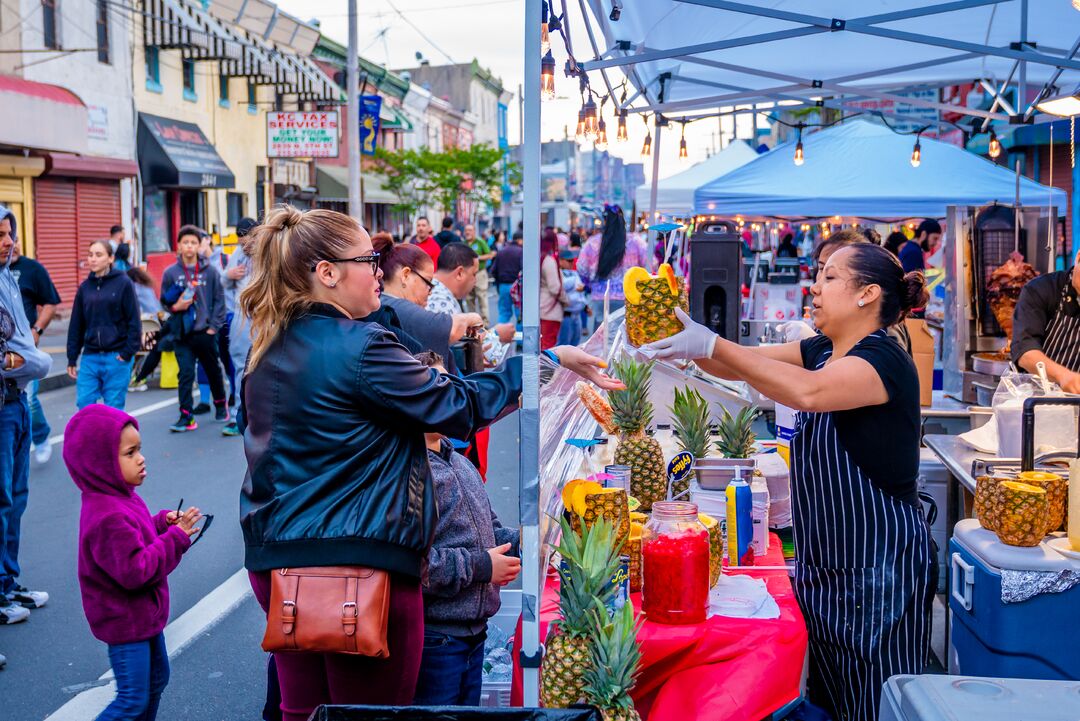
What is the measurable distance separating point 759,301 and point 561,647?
10.7 m

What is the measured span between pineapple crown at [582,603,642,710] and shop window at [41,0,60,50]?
2183 cm

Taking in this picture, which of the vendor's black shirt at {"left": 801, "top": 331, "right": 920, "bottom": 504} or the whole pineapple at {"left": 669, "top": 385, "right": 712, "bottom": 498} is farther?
the whole pineapple at {"left": 669, "top": 385, "right": 712, "bottom": 498}

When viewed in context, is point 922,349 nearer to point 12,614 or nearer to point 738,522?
point 738,522

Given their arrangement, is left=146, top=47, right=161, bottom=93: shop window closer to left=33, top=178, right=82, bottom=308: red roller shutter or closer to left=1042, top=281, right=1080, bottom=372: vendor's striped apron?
left=33, top=178, right=82, bottom=308: red roller shutter

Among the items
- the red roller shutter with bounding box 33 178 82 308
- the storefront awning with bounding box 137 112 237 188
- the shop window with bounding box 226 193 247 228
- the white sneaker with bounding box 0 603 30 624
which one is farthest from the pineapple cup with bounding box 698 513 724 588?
the shop window with bounding box 226 193 247 228

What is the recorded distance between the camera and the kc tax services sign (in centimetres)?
2658

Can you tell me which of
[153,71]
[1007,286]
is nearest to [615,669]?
[1007,286]

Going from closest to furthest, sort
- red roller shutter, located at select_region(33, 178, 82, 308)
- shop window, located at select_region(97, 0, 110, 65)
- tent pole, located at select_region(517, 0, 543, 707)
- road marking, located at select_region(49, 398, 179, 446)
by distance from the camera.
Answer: tent pole, located at select_region(517, 0, 543, 707), road marking, located at select_region(49, 398, 179, 446), red roller shutter, located at select_region(33, 178, 82, 308), shop window, located at select_region(97, 0, 110, 65)

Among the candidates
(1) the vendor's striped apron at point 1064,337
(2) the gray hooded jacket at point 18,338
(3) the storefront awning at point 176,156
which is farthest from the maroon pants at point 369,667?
(3) the storefront awning at point 176,156

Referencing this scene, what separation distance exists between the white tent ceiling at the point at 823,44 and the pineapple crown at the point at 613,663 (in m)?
4.15

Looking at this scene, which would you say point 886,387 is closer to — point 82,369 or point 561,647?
point 561,647

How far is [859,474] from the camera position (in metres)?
3.39

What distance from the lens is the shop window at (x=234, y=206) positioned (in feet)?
99.9

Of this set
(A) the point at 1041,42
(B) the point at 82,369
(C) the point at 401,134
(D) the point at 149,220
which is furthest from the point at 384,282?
(C) the point at 401,134
